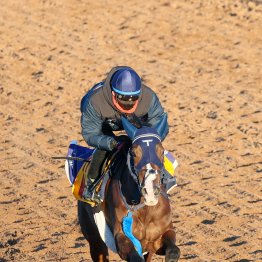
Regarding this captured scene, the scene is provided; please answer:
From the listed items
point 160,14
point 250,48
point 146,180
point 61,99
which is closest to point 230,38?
point 250,48

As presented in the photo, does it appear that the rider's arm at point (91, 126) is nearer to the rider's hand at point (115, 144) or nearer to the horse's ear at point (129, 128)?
the rider's hand at point (115, 144)

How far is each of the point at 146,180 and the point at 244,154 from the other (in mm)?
6568

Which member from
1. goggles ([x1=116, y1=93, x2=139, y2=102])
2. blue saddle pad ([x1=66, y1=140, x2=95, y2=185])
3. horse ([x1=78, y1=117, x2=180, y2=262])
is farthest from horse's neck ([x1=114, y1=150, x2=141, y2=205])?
blue saddle pad ([x1=66, y1=140, x2=95, y2=185])

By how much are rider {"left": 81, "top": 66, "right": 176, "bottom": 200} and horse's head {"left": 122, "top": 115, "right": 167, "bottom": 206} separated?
52 centimetres

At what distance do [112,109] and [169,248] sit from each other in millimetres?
1557

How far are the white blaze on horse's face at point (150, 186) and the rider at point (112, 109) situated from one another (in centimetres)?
83

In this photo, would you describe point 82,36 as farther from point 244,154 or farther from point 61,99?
point 244,154

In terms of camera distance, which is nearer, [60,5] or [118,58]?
[118,58]


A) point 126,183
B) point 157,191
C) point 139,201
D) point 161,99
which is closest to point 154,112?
point 126,183

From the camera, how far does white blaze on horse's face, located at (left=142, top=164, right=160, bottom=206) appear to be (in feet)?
29.2

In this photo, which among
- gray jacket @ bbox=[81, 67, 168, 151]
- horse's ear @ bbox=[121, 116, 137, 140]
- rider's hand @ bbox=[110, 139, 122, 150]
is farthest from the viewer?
gray jacket @ bbox=[81, 67, 168, 151]

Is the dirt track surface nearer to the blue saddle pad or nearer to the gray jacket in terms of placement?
the blue saddle pad

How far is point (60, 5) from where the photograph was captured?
22.5 metres

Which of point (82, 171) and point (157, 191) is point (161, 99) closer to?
point (82, 171)
